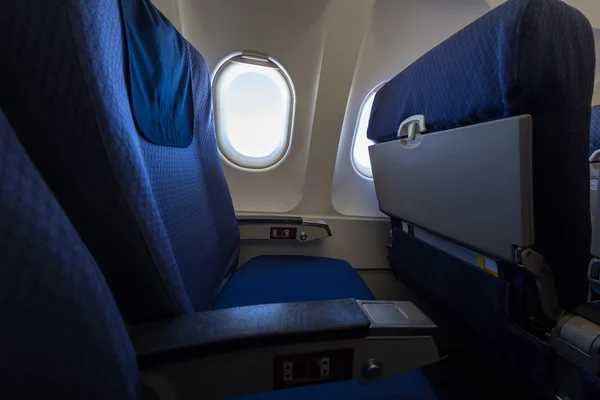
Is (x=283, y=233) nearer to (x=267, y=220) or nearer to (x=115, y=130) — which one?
(x=267, y=220)

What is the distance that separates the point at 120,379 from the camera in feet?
1.30

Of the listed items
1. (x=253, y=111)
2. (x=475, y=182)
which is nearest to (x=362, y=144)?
(x=253, y=111)

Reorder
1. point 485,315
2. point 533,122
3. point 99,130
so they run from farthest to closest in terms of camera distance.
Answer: point 485,315, point 533,122, point 99,130

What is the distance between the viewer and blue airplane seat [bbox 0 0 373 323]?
0.38 metres

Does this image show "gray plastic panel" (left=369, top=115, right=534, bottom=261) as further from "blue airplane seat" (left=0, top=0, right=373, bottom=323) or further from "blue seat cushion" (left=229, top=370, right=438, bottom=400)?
"blue airplane seat" (left=0, top=0, right=373, bottom=323)

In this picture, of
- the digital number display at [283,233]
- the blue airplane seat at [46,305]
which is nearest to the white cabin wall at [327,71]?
the digital number display at [283,233]

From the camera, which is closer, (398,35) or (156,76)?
(156,76)

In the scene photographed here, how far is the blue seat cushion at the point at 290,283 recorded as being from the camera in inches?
47.4

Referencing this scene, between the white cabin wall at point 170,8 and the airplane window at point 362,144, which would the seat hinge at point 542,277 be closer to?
the airplane window at point 362,144

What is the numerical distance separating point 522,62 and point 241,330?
85 centimetres

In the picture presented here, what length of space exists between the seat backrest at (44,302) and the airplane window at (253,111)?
1728 mm

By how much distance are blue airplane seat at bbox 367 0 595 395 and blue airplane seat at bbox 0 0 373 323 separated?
2.75ft

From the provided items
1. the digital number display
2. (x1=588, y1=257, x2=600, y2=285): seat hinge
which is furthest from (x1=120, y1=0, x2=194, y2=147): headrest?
(x1=588, y1=257, x2=600, y2=285): seat hinge

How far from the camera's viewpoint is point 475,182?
0.81m
